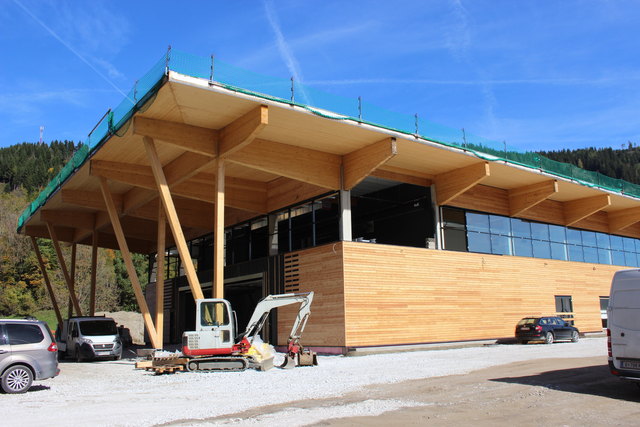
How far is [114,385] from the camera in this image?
13.0m

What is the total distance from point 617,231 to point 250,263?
79.3 feet

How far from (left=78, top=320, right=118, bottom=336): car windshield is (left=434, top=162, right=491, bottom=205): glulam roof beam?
15335 mm

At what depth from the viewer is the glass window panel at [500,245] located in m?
26.5

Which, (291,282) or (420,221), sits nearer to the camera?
(291,282)

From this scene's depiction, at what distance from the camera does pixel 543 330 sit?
23.9m

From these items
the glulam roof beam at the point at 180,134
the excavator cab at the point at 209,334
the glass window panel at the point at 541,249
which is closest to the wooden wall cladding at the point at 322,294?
the excavator cab at the point at 209,334

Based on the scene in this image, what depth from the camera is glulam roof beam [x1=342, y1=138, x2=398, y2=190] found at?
20.7 meters

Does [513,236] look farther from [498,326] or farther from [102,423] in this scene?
[102,423]

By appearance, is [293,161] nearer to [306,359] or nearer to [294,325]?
[294,325]

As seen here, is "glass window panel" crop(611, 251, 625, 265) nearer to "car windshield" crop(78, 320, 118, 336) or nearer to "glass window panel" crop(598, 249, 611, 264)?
"glass window panel" crop(598, 249, 611, 264)

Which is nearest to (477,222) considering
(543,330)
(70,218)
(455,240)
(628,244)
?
(455,240)

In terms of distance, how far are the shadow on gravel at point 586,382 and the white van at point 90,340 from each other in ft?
52.8

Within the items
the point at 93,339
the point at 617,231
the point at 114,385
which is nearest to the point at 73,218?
the point at 93,339

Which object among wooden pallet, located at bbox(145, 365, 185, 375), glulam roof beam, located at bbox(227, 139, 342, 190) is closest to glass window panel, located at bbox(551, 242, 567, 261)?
glulam roof beam, located at bbox(227, 139, 342, 190)
